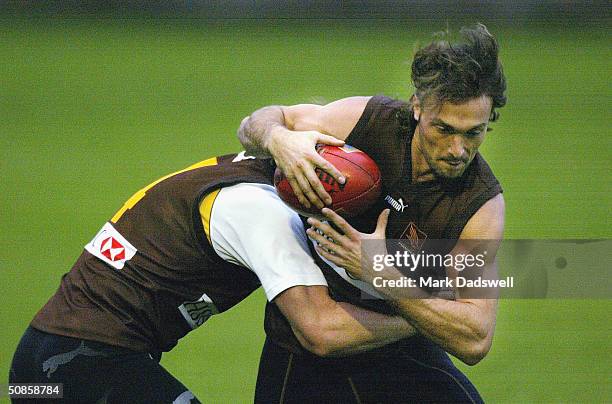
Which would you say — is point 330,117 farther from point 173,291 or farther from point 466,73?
point 173,291

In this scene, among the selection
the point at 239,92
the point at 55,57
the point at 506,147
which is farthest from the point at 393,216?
the point at 55,57

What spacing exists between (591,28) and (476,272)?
1151 centimetres

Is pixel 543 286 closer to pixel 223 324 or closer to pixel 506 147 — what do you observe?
pixel 223 324

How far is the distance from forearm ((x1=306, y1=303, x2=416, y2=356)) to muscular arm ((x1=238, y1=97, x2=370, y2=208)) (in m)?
0.40

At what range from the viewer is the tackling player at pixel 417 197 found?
123 inches

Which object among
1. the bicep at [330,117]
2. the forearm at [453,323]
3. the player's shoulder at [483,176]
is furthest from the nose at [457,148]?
the forearm at [453,323]

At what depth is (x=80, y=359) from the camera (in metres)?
3.04

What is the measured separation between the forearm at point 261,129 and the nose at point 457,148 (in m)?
0.63

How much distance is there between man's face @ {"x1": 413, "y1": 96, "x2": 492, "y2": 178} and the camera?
3223 mm

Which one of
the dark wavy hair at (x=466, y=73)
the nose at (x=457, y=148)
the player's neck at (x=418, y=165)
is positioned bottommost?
the player's neck at (x=418, y=165)

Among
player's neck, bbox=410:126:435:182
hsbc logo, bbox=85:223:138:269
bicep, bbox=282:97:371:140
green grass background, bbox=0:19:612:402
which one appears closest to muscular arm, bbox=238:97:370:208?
bicep, bbox=282:97:371:140

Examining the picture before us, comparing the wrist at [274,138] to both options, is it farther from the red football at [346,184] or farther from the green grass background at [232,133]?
the green grass background at [232,133]

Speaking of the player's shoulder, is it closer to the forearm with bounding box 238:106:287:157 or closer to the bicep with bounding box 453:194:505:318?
the bicep with bounding box 453:194:505:318

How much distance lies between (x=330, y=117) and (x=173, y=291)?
94 cm
